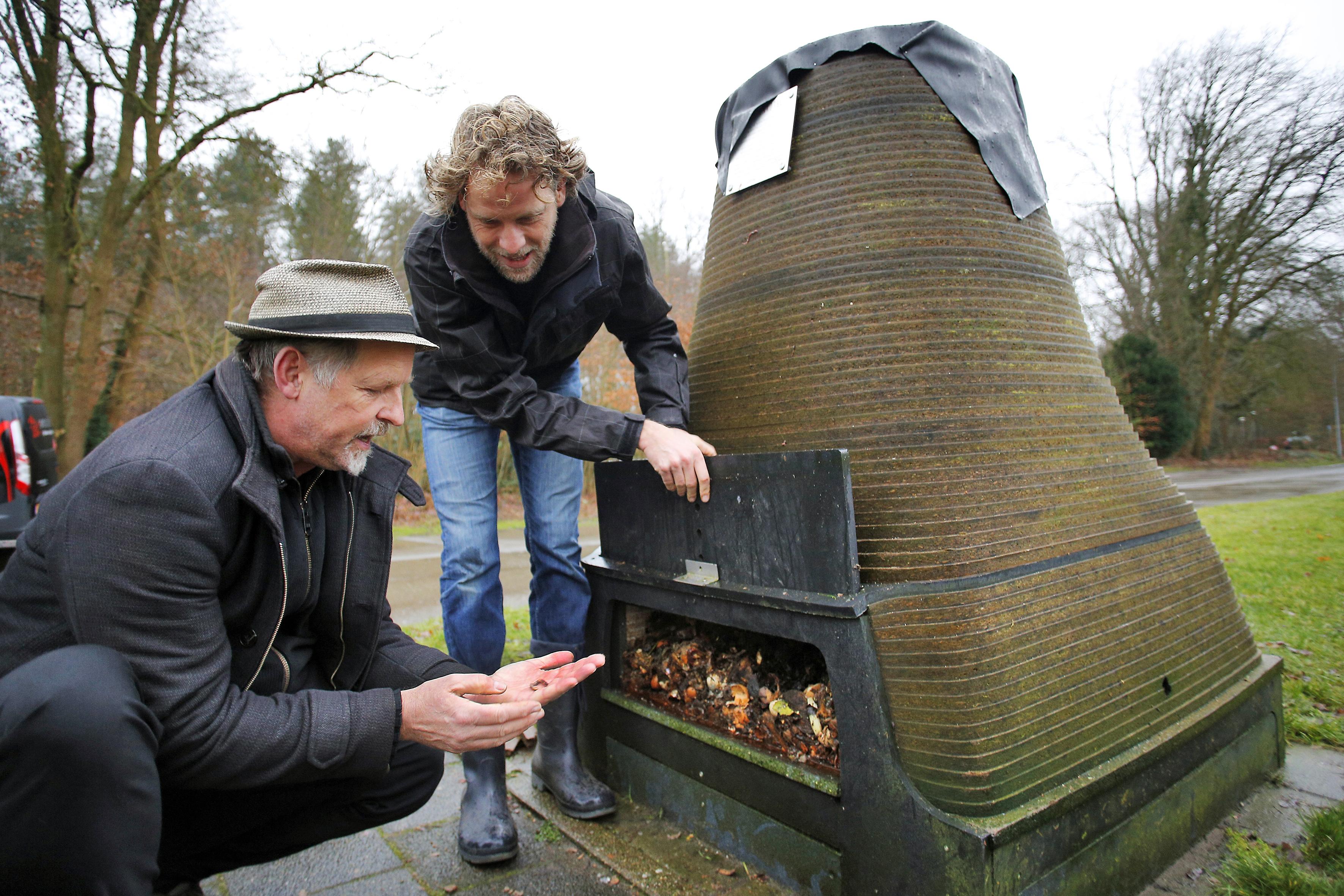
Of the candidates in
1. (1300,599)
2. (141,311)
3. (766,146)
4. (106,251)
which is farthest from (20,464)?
(1300,599)

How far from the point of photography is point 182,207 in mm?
12562

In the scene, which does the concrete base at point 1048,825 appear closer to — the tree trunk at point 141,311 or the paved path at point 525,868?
the paved path at point 525,868

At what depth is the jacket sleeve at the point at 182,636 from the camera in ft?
4.33

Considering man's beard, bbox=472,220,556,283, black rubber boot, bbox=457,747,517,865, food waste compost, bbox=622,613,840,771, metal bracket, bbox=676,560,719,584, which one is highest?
man's beard, bbox=472,220,556,283

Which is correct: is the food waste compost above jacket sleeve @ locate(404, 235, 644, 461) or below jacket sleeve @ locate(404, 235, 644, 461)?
below

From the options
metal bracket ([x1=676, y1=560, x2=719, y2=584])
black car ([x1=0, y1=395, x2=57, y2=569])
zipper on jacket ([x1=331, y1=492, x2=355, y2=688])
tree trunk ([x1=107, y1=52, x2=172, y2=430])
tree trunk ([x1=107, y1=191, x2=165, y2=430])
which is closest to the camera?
zipper on jacket ([x1=331, y1=492, x2=355, y2=688])

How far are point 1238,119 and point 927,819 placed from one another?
24.1 metres

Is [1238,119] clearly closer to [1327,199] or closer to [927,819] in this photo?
[1327,199]

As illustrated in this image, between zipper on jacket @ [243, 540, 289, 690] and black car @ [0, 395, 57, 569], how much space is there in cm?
657

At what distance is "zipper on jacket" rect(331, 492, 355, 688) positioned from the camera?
1826mm

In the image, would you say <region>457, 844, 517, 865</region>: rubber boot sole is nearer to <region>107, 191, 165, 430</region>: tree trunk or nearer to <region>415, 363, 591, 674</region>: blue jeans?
<region>415, 363, 591, 674</region>: blue jeans

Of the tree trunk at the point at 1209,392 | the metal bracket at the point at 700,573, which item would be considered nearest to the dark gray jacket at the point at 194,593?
the metal bracket at the point at 700,573

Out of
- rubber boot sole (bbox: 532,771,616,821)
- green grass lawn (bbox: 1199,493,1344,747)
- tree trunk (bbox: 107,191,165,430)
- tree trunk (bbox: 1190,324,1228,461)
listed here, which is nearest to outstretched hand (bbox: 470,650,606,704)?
rubber boot sole (bbox: 532,771,616,821)

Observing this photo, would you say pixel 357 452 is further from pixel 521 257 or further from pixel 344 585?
pixel 521 257
